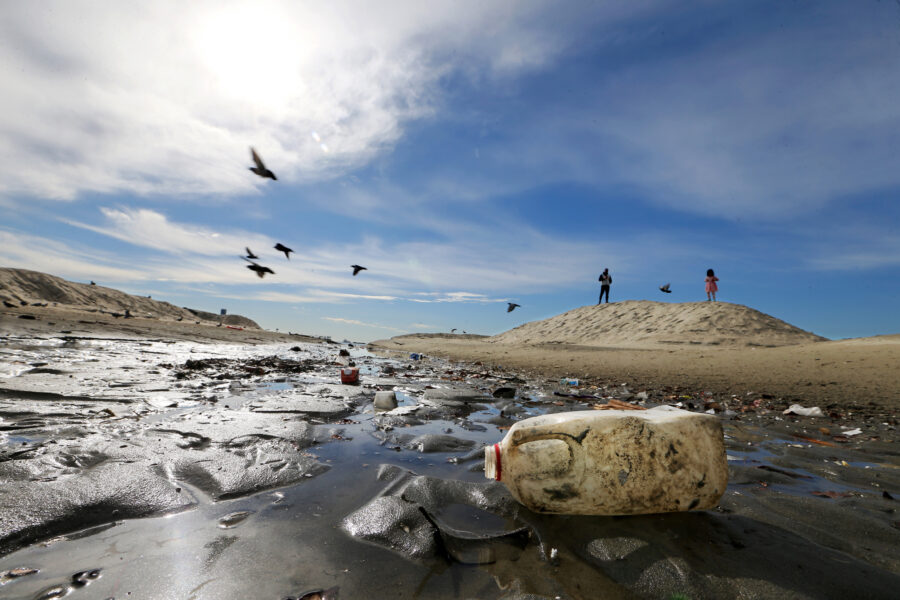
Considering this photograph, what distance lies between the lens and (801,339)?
1483 centimetres

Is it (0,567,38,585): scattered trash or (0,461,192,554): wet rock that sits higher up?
(0,461,192,554): wet rock

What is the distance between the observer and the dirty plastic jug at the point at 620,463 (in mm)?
1775

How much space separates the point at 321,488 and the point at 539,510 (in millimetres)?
1216

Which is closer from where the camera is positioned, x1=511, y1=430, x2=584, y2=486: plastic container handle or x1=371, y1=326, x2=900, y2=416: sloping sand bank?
x1=511, y1=430, x2=584, y2=486: plastic container handle

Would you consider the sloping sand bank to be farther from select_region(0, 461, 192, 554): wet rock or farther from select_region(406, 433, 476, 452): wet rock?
select_region(0, 461, 192, 554): wet rock

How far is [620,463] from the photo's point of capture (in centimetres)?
177

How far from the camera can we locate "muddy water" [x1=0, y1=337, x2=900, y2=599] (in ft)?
4.39

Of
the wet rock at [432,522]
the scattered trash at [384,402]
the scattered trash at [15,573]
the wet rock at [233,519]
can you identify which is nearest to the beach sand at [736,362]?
the scattered trash at [384,402]

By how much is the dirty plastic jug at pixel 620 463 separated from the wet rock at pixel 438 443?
44.2 inches

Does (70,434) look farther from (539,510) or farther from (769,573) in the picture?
(769,573)

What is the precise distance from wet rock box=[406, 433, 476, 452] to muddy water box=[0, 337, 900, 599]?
0.02 m

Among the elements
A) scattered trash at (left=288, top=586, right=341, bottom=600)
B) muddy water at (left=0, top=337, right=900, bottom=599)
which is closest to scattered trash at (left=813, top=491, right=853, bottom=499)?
muddy water at (left=0, top=337, right=900, bottom=599)

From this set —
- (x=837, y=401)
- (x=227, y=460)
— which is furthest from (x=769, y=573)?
(x=837, y=401)

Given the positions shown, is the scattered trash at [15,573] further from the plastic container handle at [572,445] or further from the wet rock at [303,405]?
the wet rock at [303,405]
